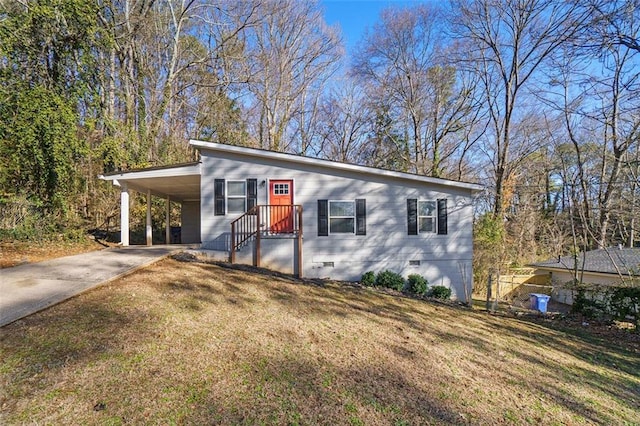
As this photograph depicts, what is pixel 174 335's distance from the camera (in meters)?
3.54

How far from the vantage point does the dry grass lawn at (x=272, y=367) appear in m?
2.49

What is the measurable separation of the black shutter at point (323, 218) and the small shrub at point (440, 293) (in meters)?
3.80

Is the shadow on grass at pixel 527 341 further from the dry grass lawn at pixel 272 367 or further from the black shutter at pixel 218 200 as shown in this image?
the black shutter at pixel 218 200

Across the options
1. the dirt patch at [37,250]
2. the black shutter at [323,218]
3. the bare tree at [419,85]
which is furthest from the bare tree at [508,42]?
the dirt patch at [37,250]

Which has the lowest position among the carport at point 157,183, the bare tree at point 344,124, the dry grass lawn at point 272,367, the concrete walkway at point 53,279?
the dry grass lawn at point 272,367

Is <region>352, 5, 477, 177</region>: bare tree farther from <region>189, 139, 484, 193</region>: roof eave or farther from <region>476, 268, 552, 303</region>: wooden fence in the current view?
<region>189, 139, 484, 193</region>: roof eave

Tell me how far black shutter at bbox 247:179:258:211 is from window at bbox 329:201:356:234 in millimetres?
2299

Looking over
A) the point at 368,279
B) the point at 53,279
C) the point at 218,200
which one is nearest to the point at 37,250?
the point at 53,279

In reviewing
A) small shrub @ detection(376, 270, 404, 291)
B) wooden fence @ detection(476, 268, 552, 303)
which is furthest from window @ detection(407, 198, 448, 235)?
wooden fence @ detection(476, 268, 552, 303)

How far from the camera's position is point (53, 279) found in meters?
5.12

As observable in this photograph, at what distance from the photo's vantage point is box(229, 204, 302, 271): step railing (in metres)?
8.52

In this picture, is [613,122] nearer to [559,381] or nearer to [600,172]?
[600,172]

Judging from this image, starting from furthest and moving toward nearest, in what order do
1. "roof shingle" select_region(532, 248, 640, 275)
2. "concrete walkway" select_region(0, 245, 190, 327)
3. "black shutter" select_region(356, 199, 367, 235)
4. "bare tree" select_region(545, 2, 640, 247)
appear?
"roof shingle" select_region(532, 248, 640, 275)
"black shutter" select_region(356, 199, 367, 235)
"bare tree" select_region(545, 2, 640, 247)
"concrete walkway" select_region(0, 245, 190, 327)

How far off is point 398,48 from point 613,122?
1331cm
